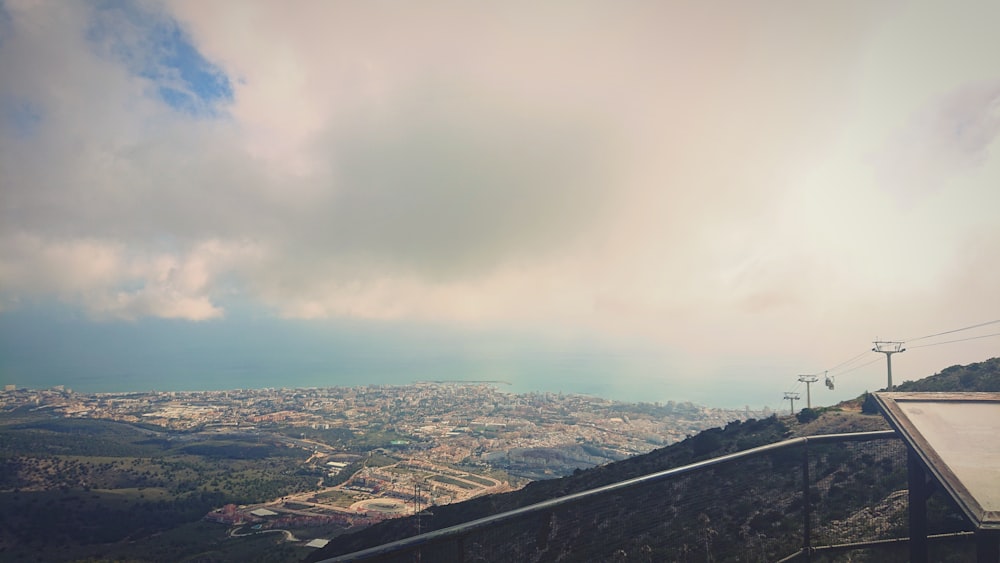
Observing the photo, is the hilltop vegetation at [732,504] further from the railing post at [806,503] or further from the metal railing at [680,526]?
the railing post at [806,503]

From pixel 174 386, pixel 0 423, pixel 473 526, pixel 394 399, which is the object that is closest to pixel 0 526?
pixel 473 526

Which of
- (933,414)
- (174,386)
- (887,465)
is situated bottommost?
(174,386)

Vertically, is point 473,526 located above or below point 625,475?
above

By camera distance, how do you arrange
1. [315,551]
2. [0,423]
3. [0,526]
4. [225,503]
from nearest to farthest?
[315,551]
[0,526]
[225,503]
[0,423]

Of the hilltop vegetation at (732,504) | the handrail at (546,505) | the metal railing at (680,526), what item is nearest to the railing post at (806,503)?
the metal railing at (680,526)

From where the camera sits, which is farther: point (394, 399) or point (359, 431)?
point (394, 399)

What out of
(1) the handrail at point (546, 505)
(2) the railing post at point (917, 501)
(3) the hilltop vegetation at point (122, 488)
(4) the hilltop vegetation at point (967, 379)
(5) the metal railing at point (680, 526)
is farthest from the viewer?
(3) the hilltop vegetation at point (122, 488)

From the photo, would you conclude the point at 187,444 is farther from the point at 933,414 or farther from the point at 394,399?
A: the point at 933,414

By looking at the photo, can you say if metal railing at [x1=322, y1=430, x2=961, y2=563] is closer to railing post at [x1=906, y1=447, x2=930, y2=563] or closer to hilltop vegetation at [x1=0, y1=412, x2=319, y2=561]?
railing post at [x1=906, y1=447, x2=930, y2=563]

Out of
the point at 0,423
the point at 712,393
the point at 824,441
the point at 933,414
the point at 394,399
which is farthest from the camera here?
the point at 712,393
